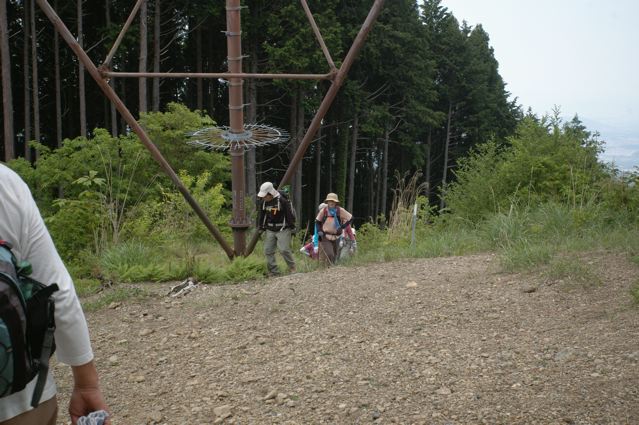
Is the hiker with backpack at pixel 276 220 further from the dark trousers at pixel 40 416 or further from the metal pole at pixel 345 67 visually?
the dark trousers at pixel 40 416

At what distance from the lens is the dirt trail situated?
335 centimetres

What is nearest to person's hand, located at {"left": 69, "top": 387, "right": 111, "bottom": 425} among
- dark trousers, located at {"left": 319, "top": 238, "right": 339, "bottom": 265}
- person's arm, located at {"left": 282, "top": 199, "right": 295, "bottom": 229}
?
person's arm, located at {"left": 282, "top": 199, "right": 295, "bottom": 229}

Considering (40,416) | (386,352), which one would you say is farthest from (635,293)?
(40,416)

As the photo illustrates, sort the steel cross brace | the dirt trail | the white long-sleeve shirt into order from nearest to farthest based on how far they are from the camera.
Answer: the white long-sleeve shirt < the dirt trail < the steel cross brace

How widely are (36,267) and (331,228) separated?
23.6 ft

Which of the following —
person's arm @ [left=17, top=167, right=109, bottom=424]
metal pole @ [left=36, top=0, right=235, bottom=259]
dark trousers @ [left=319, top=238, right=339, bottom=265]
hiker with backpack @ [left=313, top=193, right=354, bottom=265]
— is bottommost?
dark trousers @ [left=319, top=238, right=339, bottom=265]

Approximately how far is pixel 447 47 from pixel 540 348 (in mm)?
36228

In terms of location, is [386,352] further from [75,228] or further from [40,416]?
[75,228]

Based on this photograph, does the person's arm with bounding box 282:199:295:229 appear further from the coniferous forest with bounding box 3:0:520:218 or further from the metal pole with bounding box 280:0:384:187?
the coniferous forest with bounding box 3:0:520:218

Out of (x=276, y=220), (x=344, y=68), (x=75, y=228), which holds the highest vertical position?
(x=344, y=68)

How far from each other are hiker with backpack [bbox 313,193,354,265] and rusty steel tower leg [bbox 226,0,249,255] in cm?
112

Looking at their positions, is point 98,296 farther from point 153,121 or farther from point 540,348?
point 153,121

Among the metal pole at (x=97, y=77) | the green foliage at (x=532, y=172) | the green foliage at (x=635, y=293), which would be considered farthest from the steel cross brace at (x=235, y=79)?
the green foliage at (x=532, y=172)

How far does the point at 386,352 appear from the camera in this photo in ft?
13.8
